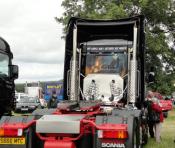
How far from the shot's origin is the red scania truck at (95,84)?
28.7 ft

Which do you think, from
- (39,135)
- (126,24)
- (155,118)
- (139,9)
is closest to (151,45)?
(139,9)

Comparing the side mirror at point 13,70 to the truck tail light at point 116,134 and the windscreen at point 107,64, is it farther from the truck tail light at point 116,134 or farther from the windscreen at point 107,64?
the truck tail light at point 116,134

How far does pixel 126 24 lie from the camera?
13.0 meters

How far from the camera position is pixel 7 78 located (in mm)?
14648

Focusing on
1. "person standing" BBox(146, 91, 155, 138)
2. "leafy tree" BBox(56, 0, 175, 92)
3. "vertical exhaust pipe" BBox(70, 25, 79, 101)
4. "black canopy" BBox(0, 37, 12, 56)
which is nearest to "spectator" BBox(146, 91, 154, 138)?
"person standing" BBox(146, 91, 155, 138)

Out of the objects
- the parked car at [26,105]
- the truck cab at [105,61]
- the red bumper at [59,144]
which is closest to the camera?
the red bumper at [59,144]

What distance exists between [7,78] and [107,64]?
325 centimetres

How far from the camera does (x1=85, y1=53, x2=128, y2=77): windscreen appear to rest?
502 inches

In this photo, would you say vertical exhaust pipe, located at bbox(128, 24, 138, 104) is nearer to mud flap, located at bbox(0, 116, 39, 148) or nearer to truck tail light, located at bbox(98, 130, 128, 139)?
mud flap, located at bbox(0, 116, 39, 148)

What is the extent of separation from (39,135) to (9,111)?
21.1 feet

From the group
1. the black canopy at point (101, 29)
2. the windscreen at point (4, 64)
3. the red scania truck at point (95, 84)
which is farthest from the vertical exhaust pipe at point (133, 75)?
the windscreen at point (4, 64)

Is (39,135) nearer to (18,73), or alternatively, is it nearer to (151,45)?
(18,73)

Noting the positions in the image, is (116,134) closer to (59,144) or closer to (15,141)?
(59,144)

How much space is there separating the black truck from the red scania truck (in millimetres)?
2022
